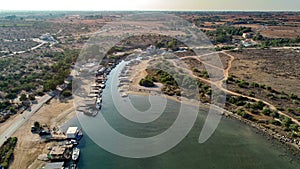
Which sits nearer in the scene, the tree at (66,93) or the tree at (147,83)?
the tree at (66,93)

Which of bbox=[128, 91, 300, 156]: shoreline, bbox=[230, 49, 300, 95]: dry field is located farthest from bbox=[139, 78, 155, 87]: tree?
bbox=[230, 49, 300, 95]: dry field

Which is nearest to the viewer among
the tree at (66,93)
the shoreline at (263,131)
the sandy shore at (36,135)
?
the sandy shore at (36,135)

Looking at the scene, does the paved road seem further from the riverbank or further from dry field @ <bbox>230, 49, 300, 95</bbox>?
dry field @ <bbox>230, 49, 300, 95</bbox>

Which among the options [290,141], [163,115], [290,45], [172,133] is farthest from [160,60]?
[290,45]

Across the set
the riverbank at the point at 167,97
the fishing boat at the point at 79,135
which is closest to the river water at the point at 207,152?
the fishing boat at the point at 79,135

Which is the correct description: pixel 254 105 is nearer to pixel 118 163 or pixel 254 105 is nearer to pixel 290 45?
pixel 118 163

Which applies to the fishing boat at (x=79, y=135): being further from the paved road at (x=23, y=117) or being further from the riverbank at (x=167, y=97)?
the riverbank at (x=167, y=97)
